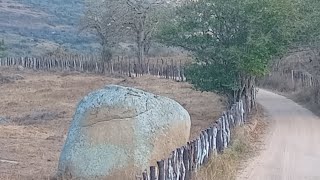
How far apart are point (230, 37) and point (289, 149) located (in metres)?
8.90

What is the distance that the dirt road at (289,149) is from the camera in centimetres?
1673

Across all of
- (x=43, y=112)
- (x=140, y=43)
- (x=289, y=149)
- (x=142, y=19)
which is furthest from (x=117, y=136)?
(x=140, y=43)

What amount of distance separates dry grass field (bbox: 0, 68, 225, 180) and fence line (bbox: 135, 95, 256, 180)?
3.35m

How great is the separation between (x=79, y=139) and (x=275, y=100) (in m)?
24.0

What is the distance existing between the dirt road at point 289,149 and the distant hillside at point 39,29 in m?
49.0

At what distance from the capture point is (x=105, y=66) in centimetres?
5856

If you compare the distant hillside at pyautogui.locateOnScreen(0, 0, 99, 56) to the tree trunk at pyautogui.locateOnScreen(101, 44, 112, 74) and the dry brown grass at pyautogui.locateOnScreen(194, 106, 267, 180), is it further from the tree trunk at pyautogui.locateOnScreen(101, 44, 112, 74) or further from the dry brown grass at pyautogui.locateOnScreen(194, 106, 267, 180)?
the dry brown grass at pyautogui.locateOnScreen(194, 106, 267, 180)

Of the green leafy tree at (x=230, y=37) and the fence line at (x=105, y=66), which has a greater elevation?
the green leafy tree at (x=230, y=37)

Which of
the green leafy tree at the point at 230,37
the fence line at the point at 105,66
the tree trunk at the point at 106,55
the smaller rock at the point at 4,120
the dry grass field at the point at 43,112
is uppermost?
the green leafy tree at the point at 230,37

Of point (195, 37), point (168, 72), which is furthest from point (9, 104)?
point (168, 72)

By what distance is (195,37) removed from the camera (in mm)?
28312

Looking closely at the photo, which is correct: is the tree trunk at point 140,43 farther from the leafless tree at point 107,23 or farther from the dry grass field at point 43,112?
the dry grass field at point 43,112

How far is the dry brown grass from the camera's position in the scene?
50.2 ft

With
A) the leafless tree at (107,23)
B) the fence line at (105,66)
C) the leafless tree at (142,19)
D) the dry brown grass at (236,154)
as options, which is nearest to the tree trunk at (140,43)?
the leafless tree at (142,19)
